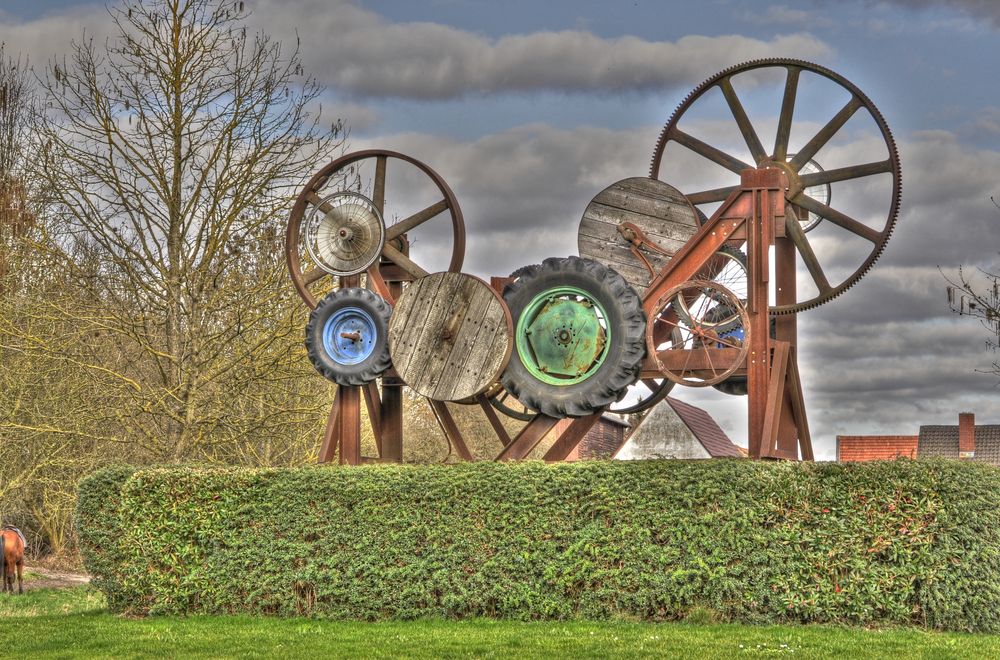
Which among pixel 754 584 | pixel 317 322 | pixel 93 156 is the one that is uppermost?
pixel 93 156

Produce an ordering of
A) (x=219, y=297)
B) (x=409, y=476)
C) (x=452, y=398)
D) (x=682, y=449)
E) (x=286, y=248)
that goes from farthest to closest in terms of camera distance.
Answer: (x=682, y=449) < (x=219, y=297) < (x=286, y=248) < (x=452, y=398) < (x=409, y=476)

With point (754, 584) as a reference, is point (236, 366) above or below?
above

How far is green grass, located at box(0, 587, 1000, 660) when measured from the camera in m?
10.4

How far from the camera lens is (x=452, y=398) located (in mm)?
14242

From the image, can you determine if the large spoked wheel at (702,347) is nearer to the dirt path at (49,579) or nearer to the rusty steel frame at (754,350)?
the rusty steel frame at (754,350)

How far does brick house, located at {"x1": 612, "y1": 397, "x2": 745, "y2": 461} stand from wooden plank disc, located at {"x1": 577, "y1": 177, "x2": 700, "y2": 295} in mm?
19764

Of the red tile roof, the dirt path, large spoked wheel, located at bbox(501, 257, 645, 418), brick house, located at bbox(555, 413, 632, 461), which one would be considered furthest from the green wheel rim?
the red tile roof

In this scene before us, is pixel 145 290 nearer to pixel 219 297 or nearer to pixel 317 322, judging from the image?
pixel 219 297

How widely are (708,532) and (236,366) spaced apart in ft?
31.0

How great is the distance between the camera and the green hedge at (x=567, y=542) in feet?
38.5

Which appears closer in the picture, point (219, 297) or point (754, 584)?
point (754, 584)

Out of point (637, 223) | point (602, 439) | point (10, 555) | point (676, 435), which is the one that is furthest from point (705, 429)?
point (10, 555)

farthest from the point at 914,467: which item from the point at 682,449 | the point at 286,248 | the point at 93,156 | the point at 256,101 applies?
the point at 682,449

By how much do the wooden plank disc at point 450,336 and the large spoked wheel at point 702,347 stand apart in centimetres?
186
